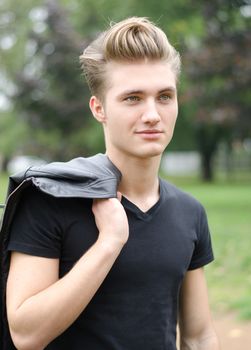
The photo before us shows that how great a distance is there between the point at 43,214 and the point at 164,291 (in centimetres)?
49

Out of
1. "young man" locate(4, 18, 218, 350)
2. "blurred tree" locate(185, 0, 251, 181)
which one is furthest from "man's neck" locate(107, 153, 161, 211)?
"blurred tree" locate(185, 0, 251, 181)

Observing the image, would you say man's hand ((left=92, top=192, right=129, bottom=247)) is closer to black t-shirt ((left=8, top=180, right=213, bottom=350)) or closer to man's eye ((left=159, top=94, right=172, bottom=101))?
black t-shirt ((left=8, top=180, right=213, bottom=350))

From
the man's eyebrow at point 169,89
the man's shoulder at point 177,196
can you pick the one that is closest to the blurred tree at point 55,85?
the man's shoulder at point 177,196

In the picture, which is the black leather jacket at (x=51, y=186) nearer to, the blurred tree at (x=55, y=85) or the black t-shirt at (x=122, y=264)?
the black t-shirt at (x=122, y=264)

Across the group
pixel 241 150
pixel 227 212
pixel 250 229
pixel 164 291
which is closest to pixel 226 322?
pixel 164 291

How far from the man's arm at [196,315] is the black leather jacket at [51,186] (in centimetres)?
57

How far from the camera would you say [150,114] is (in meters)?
2.27

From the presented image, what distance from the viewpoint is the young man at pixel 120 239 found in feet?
6.74

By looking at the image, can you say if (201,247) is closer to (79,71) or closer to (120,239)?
(120,239)

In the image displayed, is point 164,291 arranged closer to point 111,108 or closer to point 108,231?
point 108,231

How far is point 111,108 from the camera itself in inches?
91.6

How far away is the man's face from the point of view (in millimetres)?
2283

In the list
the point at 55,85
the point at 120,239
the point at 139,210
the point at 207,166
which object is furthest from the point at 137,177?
the point at 207,166

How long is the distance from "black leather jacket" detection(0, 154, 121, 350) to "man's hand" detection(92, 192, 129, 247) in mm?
32
